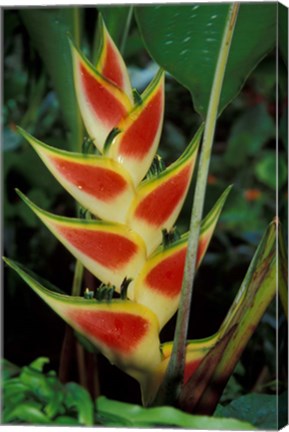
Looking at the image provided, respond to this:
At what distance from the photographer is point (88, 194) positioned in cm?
273

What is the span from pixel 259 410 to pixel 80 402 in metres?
0.39

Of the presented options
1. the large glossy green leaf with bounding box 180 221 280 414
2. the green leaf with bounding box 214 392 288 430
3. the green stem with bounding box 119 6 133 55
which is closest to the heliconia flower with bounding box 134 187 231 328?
the large glossy green leaf with bounding box 180 221 280 414

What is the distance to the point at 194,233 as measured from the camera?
271 cm

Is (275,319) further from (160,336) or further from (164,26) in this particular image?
(164,26)

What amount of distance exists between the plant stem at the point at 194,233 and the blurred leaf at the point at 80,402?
0.15 m

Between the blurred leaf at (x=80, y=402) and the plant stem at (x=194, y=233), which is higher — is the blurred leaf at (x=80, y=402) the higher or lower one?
the lower one

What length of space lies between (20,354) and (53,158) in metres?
0.45

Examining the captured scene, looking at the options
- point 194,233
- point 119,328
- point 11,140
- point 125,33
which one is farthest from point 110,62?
point 119,328

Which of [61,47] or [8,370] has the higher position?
[61,47]

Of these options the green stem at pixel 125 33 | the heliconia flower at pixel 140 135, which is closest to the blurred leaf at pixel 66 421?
the heliconia flower at pixel 140 135

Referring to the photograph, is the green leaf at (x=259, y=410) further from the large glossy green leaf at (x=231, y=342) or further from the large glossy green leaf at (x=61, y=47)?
the large glossy green leaf at (x=61, y=47)

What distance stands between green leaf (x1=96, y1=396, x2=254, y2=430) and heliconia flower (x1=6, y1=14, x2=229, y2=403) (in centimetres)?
5

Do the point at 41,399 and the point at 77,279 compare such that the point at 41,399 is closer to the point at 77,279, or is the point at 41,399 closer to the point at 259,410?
the point at 77,279

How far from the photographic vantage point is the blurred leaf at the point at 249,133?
2713 millimetres
